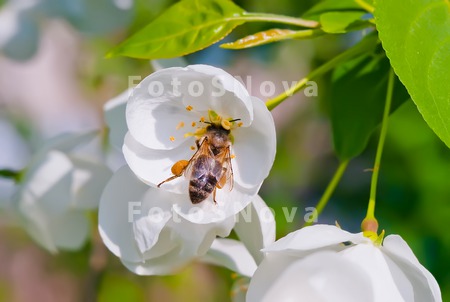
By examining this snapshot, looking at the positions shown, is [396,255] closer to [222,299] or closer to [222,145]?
[222,145]

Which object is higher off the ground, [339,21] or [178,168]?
[339,21]

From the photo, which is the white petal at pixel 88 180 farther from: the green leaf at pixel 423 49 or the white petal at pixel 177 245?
the green leaf at pixel 423 49

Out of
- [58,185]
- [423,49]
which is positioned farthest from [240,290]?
[423,49]

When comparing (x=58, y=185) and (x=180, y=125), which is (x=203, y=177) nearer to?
(x=180, y=125)

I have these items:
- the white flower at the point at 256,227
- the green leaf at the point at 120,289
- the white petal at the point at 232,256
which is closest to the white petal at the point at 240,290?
the white petal at the point at 232,256

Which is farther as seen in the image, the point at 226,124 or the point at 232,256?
the point at 232,256

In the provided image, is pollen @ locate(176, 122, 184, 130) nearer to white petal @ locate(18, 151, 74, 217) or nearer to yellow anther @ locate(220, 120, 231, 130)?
yellow anther @ locate(220, 120, 231, 130)
